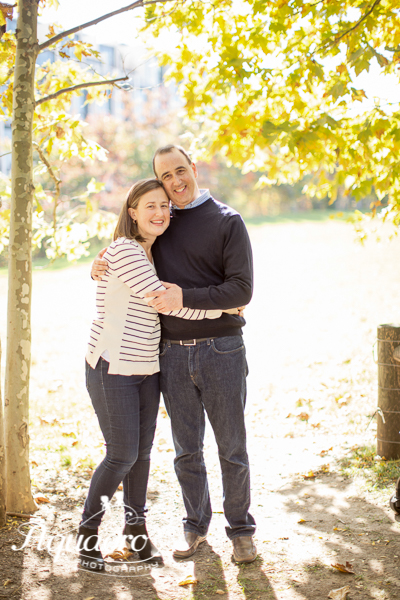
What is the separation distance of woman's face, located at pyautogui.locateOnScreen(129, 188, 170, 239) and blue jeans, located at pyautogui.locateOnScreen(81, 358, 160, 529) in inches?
29.3

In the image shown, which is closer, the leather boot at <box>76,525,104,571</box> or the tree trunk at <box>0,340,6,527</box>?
the leather boot at <box>76,525,104,571</box>

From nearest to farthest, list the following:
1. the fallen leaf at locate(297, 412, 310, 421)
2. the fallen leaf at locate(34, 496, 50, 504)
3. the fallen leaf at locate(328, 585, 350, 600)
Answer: the fallen leaf at locate(328, 585, 350, 600)
the fallen leaf at locate(34, 496, 50, 504)
the fallen leaf at locate(297, 412, 310, 421)

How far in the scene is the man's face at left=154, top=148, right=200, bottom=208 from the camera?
2.92 metres

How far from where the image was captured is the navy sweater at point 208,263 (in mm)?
2766

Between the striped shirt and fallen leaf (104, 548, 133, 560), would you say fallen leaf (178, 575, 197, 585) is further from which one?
the striped shirt

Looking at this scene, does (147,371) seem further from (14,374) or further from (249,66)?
(249,66)

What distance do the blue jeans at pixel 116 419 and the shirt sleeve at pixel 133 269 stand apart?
0.43 m

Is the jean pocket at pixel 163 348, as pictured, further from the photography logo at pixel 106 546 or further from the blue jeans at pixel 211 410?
the photography logo at pixel 106 546

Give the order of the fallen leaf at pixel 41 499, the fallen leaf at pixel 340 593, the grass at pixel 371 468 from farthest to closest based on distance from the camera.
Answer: the grass at pixel 371 468, the fallen leaf at pixel 41 499, the fallen leaf at pixel 340 593

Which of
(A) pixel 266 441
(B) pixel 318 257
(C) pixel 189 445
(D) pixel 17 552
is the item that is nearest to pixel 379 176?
(A) pixel 266 441

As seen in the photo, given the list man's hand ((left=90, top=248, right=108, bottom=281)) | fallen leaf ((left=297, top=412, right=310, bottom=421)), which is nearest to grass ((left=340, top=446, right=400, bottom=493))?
fallen leaf ((left=297, top=412, right=310, bottom=421))

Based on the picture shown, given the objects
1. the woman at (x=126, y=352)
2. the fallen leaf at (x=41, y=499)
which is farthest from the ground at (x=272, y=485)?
the woman at (x=126, y=352)

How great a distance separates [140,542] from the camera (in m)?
2.97

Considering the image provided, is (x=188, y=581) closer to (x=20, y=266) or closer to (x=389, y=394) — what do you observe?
(x=20, y=266)
